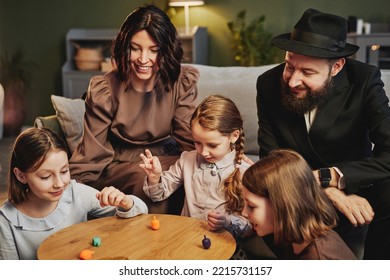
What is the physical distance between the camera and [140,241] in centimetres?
99

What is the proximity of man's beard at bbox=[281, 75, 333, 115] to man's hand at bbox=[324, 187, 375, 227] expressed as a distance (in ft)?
0.56

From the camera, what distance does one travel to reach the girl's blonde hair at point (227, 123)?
1.10 m

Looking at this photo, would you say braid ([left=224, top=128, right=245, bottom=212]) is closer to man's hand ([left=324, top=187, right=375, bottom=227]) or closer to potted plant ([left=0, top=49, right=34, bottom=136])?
man's hand ([left=324, top=187, right=375, bottom=227])

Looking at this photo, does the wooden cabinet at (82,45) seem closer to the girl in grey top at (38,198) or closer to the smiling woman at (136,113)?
the smiling woman at (136,113)

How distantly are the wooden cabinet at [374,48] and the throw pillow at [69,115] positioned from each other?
71 centimetres

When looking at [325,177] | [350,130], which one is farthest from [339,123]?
[325,177]

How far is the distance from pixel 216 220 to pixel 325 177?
0.23 m

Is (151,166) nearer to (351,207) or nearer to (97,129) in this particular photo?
(97,129)

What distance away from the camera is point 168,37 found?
1148 mm

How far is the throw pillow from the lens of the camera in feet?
4.51

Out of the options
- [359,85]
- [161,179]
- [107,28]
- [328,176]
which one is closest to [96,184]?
[161,179]

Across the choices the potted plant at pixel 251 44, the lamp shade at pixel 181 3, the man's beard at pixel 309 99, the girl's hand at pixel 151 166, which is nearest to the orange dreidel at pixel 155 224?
the girl's hand at pixel 151 166

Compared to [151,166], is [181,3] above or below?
above

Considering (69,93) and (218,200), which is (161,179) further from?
(69,93)
